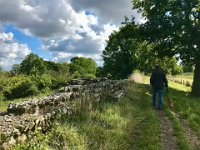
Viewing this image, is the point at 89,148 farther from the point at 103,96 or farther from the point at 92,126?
the point at 103,96

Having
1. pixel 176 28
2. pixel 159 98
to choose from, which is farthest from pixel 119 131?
pixel 176 28

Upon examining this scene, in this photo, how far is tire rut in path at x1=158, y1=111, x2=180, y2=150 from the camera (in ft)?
43.4

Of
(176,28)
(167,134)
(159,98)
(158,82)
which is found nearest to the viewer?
(167,134)

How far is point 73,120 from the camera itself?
13633 mm

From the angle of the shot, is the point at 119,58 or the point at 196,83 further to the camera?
the point at 119,58

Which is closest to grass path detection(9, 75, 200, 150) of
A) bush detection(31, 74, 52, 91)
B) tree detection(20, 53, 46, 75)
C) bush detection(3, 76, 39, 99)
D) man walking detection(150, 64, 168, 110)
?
man walking detection(150, 64, 168, 110)

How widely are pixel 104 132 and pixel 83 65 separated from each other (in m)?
111

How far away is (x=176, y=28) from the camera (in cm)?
3434

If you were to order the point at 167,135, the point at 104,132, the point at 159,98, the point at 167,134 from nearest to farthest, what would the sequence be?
1. the point at 104,132
2. the point at 167,135
3. the point at 167,134
4. the point at 159,98

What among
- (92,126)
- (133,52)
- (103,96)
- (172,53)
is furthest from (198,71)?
(133,52)

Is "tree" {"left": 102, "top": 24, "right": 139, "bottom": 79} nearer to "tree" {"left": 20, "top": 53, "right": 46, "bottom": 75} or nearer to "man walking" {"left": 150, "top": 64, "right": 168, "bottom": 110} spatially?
"tree" {"left": 20, "top": 53, "right": 46, "bottom": 75}

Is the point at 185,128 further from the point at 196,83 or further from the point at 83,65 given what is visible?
the point at 83,65

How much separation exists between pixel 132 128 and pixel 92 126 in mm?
2552

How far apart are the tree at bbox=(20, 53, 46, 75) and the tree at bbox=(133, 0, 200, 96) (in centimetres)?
7273
